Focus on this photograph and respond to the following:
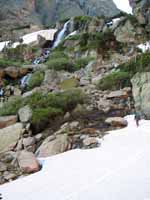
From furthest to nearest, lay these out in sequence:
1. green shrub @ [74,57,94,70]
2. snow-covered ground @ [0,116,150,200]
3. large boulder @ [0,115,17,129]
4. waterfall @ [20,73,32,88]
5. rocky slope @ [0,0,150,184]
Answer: green shrub @ [74,57,94,70], waterfall @ [20,73,32,88], large boulder @ [0,115,17,129], rocky slope @ [0,0,150,184], snow-covered ground @ [0,116,150,200]

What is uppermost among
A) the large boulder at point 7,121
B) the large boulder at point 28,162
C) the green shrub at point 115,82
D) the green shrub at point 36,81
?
the green shrub at point 36,81

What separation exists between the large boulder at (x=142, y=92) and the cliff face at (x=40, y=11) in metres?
49.7

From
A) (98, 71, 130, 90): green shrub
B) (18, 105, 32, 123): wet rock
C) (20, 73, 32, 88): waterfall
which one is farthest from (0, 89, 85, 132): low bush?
(20, 73, 32, 88): waterfall

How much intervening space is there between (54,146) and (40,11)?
3284 inches

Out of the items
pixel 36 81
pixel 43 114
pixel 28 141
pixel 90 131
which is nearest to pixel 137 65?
pixel 36 81

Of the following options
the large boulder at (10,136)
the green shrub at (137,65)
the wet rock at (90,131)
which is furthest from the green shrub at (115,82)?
the wet rock at (90,131)

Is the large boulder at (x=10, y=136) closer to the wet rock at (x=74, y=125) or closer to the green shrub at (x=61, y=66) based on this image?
the wet rock at (x=74, y=125)

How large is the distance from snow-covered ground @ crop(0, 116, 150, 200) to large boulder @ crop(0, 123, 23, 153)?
1988 millimetres

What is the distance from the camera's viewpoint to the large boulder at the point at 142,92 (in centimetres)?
1057

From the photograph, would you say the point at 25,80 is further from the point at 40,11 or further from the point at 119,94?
the point at 40,11

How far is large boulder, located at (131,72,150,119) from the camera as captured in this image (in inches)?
416

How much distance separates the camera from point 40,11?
3521 inches

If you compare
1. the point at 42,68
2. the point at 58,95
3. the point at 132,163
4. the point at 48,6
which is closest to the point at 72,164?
the point at 132,163

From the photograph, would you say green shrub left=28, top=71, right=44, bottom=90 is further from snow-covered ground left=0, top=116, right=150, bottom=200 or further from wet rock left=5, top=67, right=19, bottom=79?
snow-covered ground left=0, top=116, right=150, bottom=200
